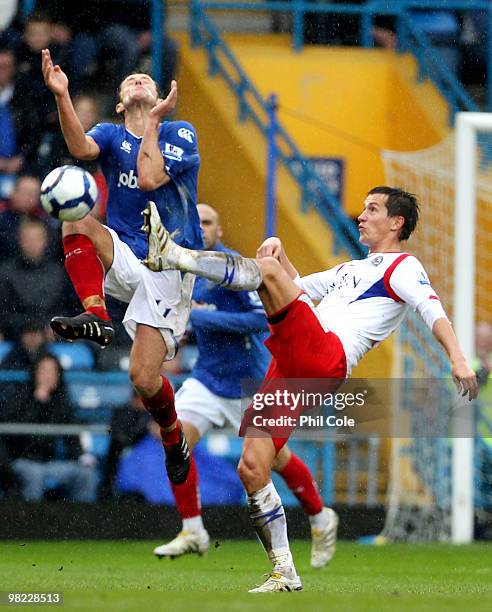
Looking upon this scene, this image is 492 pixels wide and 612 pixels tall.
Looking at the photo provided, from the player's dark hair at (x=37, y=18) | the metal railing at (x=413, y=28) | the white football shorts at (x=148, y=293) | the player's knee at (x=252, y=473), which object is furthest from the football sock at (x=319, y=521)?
the metal railing at (x=413, y=28)

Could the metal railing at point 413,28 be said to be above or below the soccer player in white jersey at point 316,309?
above

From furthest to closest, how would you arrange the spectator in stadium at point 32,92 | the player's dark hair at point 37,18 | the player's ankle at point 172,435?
1. the player's dark hair at point 37,18
2. the spectator in stadium at point 32,92
3. the player's ankle at point 172,435

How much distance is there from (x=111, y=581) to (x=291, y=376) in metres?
1.41

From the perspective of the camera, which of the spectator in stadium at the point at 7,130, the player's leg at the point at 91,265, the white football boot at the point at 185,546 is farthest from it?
the spectator in stadium at the point at 7,130

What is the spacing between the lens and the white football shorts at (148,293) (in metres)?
7.99

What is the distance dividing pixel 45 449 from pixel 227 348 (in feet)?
7.40

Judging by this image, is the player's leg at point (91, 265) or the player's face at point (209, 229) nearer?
the player's leg at point (91, 265)

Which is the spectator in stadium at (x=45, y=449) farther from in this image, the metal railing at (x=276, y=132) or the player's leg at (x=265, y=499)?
the player's leg at (x=265, y=499)

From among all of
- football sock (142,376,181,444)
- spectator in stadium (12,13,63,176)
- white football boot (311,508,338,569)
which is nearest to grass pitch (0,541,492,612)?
white football boot (311,508,338,569)

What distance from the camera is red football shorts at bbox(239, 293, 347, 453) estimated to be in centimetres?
725

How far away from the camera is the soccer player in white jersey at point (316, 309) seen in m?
7.00

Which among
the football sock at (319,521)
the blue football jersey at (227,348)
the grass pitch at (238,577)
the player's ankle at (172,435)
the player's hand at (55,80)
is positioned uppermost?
the player's hand at (55,80)

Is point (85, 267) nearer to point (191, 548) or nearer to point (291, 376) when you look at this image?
point (291, 376)

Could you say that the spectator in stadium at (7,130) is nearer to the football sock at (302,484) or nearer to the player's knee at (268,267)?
the football sock at (302,484)
